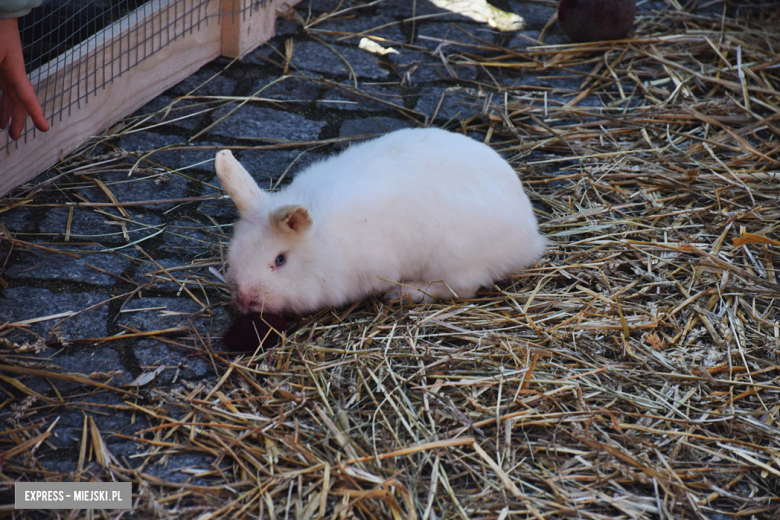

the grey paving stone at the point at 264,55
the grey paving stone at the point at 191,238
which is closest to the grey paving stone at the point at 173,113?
the grey paving stone at the point at 264,55

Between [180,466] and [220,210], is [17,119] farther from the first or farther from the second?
[180,466]

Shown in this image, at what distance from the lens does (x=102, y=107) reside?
4066 mm

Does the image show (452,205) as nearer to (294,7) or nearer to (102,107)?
(102,107)

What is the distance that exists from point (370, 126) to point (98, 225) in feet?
6.03

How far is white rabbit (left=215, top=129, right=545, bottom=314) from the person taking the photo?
2881 mm

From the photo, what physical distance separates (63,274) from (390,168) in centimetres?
163

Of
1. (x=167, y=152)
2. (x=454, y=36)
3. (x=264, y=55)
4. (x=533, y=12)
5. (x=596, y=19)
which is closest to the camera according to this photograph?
(x=167, y=152)

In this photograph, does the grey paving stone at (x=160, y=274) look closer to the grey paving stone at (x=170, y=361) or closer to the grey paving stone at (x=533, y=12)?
the grey paving stone at (x=170, y=361)

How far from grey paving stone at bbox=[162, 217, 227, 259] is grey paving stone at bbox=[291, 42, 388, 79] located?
187 centimetres

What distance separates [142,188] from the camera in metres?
3.83

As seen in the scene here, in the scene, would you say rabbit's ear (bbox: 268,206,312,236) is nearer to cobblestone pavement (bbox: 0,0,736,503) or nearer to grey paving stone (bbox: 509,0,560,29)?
cobblestone pavement (bbox: 0,0,736,503)

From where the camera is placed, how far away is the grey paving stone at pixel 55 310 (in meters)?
2.87

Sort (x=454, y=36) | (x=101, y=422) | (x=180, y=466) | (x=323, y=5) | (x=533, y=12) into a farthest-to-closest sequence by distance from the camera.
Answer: (x=533, y=12) → (x=323, y=5) → (x=454, y=36) → (x=101, y=422) → (x=180, y=466)

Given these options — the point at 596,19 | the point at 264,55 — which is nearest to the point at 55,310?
the point at 264,55
